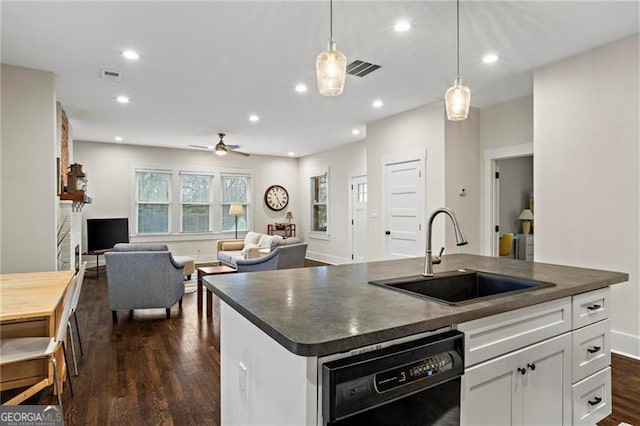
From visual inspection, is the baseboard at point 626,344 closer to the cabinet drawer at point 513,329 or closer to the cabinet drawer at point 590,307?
the cabinet drawer at point 590,307

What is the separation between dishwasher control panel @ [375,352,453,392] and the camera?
3.50 feet

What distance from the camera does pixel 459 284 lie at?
2.05 metres

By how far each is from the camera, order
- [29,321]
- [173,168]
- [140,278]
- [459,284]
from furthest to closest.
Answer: [173,168], [140,278], [29,321], [459,284]

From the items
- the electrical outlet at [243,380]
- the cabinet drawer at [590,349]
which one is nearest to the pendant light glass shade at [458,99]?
the cabinet drawer at [590,349]

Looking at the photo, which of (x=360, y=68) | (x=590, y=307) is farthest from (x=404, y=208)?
(x=590, y=307)

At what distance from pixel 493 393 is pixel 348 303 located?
67 centimetres

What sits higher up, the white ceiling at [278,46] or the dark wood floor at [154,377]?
the white ceiling at [278,46]

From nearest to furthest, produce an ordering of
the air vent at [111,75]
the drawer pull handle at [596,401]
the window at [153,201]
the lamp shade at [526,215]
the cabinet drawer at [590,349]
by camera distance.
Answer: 1. the cabinet drawer at [590,349]
2. the drawer pull handle at [596,401]
3. the air vent at [111,75]
4. the lamp shade at [526,215]
5. the window at [153,201]

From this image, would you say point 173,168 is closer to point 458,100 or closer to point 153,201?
point 153,201

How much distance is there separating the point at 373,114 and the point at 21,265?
484 centimetres

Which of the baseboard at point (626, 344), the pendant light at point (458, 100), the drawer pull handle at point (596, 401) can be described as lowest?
the baseboard at point (626, 344)

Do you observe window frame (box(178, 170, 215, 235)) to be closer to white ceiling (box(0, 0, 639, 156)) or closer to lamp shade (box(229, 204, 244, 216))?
lamp shade (box(229, 204, 244, 216))

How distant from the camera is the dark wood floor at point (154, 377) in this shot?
2.24 metres

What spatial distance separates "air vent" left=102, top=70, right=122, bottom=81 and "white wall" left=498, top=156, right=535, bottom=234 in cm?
653
